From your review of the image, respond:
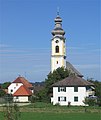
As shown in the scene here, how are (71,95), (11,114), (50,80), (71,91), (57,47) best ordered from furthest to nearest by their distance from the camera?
(57,47)
(50,80)
(71,95)
(71,91)
(11,114)

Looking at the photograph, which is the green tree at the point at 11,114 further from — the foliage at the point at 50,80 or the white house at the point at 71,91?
the foliage at the point at 50,80

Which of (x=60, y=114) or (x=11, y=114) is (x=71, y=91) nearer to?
(x=60, y=114)

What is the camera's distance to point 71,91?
63188mm

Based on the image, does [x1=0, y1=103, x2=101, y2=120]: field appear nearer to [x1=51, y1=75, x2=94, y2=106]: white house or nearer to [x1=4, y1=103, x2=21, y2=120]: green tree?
[x1=4, y1=103, x2=21, y2=120]: green tree

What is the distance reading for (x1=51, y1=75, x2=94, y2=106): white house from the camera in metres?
62.5

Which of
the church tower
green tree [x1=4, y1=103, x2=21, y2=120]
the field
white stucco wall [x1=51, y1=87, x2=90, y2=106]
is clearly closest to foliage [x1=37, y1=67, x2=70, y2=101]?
white stucco wall [x1=51, y1=87, x2=90, y2=106]

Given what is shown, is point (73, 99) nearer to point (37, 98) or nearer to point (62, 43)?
point (37, 98)

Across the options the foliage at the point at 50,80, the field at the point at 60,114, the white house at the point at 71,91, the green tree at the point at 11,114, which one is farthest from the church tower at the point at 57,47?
the green tree at the point at 11,114

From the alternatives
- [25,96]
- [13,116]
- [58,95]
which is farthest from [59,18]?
[13,116]

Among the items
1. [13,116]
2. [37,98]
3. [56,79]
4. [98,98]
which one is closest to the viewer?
[13,116]

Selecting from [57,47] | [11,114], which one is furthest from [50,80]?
[11,114]

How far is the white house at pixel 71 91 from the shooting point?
205ft

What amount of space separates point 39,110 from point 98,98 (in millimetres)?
14596

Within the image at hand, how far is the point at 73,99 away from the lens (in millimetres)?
63875
